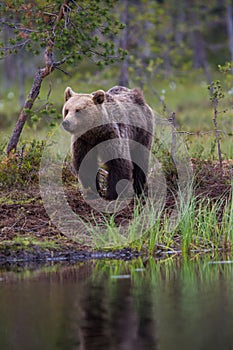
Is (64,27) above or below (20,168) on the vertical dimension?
above

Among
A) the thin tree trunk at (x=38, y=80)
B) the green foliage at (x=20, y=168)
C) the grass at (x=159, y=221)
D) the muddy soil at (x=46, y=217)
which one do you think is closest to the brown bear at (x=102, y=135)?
the muddy soil at (x=46, y=217)

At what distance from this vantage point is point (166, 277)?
7184 millimetres

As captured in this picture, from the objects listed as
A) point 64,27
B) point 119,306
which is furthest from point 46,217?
point 119,306

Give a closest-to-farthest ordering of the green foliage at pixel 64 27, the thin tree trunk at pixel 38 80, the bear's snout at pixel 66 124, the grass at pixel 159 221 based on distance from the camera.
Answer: the grass at pixel 159 221 → the bear's snout at pixel 66 124 → the green foliage at pixel 64 27 → the thin tree trunk at pixel 38 80

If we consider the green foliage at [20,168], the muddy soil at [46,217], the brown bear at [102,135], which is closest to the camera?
the muddy soil at [46,217]

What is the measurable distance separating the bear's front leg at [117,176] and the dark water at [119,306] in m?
1.41

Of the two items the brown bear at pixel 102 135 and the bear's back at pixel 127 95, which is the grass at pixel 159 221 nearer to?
the brown bear at pixel 102 135

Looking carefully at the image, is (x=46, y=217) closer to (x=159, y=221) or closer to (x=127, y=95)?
(x=159, y=221)

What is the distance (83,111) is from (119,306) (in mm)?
3162

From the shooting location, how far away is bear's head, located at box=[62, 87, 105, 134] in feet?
28.6

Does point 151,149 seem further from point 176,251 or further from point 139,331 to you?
point 139,331

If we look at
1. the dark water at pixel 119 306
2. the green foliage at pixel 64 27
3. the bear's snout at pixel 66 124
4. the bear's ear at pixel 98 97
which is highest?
the green foliage at pixel 64 27

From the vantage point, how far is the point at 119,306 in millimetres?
6215

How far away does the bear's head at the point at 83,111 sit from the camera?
870cm
